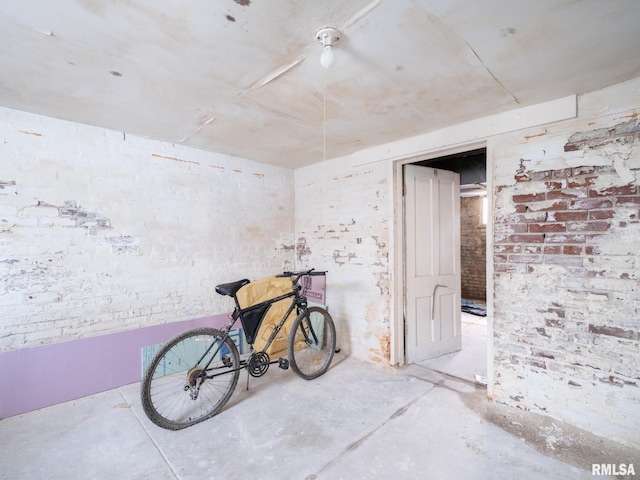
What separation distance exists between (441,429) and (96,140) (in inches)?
140

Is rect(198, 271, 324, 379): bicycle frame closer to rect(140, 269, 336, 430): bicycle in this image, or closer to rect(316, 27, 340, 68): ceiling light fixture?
rect(140, 269, 336, 430): bicycle

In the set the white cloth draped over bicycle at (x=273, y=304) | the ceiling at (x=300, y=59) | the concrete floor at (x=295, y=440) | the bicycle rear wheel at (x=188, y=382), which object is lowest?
the concrete floor at (x=295, y=440)

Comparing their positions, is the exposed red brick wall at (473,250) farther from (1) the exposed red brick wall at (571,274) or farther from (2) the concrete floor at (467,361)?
(1) the exposed red brick wall at (571,274)

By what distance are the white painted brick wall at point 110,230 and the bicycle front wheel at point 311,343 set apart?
0.94 meters

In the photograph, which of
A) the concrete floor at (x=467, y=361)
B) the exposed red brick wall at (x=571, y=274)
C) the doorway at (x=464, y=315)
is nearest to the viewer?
the exposed red brick wall at (x=571, y=274)

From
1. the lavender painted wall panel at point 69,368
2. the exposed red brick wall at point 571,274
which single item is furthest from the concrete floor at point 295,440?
the exposed red brick wall at point 571,274

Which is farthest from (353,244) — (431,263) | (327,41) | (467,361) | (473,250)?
(473,250)

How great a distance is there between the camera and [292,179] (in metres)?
3.97

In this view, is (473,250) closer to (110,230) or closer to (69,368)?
(110,230)

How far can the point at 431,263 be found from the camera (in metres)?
3.23

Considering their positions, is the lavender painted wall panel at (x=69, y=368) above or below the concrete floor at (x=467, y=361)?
above

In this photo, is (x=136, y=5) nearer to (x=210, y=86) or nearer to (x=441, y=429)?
(x=210, y=86)

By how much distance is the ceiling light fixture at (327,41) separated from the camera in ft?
4.44

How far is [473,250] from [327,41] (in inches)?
251
